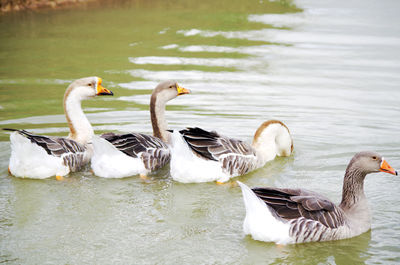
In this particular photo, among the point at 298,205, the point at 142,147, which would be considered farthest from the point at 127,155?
the point at 298,205

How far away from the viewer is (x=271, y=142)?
27.4ft

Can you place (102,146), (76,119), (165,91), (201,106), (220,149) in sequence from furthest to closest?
(201,106) → (165,91) → (76,119) → (220,149) → (102,146)

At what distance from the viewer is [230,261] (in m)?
5.42

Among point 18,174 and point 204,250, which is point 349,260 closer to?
point 204,250

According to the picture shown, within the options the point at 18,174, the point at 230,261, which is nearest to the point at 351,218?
the point at 230,261

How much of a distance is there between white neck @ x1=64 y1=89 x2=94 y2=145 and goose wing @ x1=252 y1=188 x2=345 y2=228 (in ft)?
11.3

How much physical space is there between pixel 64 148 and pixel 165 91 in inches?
69.3

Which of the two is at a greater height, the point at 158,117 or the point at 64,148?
the point at 158,117

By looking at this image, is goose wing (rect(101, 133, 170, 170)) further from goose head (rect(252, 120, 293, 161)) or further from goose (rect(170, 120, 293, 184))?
goose head (rect(252, 120, 293, 161))

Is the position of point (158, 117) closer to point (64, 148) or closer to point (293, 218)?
point (64, 148)

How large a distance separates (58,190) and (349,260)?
3.62m

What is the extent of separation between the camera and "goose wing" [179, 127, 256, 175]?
24.2 feet

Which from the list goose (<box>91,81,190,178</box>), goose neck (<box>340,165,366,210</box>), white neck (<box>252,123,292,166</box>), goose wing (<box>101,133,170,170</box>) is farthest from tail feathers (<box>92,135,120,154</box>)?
goose neck (<box>340,165,366,210</box>)

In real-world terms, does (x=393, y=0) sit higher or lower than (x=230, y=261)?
higher
